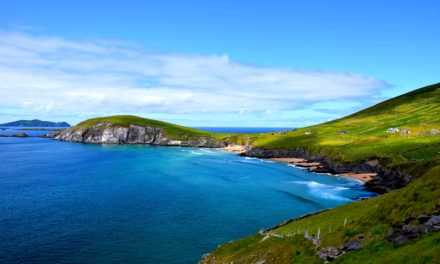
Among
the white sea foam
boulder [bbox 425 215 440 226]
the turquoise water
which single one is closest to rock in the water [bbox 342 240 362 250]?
boulder [bbox 425 215 440 226]

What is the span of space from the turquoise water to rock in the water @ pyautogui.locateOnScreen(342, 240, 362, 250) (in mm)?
30186

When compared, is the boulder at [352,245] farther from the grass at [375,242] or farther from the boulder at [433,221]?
the boulder at [433,221]

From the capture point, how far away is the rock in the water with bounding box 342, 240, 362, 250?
33756mm

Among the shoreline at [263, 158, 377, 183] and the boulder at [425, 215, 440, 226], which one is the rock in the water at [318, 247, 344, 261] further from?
the shoreline at [263, 158, 377, 183]

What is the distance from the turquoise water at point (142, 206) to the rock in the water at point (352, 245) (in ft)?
99.0

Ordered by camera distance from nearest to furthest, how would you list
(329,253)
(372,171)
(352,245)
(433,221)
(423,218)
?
(433,221) → (423,218) → (352,245) → (329,253) → (372,171)

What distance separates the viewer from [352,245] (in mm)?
34156

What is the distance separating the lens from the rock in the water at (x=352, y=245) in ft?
111

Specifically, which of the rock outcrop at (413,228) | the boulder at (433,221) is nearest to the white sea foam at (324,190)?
the rock outcrop at (413,228)

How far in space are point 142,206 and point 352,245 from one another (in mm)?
67043

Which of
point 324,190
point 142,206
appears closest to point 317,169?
point 324,190

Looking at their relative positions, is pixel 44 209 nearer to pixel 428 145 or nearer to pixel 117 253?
pixel 117 253

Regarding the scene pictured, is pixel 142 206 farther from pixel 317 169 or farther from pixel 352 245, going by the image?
pixel 317 169

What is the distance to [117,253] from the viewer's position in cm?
5931
